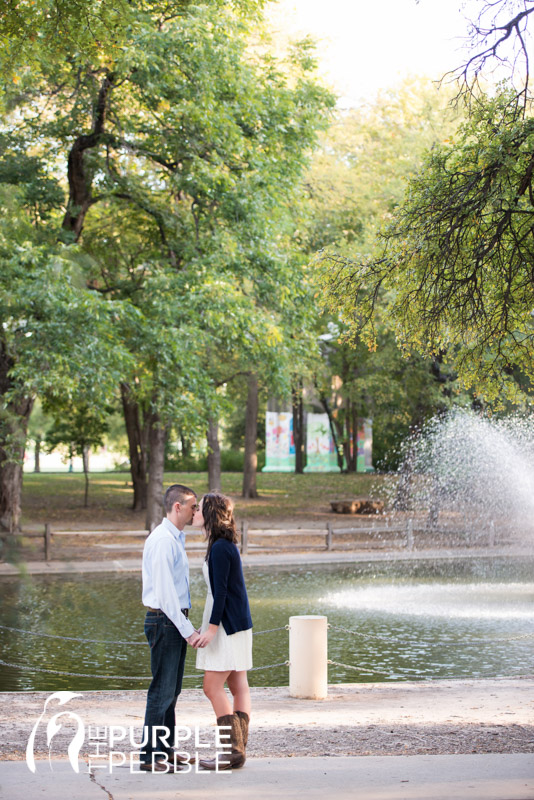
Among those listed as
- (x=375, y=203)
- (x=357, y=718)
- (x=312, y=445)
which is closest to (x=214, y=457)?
(x=375, y=203)

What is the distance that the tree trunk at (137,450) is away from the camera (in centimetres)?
3425

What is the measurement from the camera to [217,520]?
6.15 m

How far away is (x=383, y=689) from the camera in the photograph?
9750 millimetres

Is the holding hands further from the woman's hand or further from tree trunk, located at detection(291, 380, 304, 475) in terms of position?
tree trunk, located at detection(291, 380, 304, 475)

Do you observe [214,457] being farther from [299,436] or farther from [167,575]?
[167,575]

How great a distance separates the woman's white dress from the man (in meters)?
0.16

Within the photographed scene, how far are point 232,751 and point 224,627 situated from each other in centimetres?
80

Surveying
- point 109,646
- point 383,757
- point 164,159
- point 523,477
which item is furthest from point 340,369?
point 383,757

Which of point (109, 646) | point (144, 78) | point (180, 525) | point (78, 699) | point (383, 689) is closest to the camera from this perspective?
point (180, 525)

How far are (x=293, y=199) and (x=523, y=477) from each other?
10.1 m

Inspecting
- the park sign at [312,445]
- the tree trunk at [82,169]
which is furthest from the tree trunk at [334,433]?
the tree trunk at [82,169]

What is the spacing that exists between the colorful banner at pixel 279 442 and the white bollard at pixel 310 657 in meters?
35.3

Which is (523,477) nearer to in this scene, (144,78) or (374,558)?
(374,558)

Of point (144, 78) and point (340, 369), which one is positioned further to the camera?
point (340, 369)
